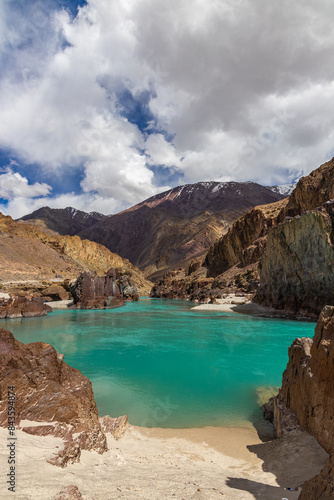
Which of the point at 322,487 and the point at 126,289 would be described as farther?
the point at 126,289

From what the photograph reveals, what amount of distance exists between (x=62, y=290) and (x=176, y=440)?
4591cm

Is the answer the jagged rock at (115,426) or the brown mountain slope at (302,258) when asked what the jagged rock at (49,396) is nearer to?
the jagged rock at (115,426)

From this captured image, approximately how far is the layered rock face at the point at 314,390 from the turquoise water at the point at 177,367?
1439mm

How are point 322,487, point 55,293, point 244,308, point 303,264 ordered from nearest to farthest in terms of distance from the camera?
point 322,487
point 303,264
point 244,308
point 55,293

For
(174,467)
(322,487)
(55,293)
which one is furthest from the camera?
(55,293)

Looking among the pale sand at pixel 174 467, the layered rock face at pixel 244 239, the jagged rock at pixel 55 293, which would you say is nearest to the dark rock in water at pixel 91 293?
the jagged rock at pixel 55 293

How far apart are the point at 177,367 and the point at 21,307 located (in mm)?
24070

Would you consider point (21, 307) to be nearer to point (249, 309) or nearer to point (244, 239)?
point (249, 309)

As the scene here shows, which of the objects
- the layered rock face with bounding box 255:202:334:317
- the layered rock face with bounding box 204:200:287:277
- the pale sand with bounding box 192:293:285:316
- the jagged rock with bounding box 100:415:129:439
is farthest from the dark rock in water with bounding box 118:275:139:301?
the jagged rock with bounding box 100:415:129:439

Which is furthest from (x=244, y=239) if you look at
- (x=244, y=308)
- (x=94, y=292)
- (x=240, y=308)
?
(x=94, y=292)

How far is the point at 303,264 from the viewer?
94.5 feet

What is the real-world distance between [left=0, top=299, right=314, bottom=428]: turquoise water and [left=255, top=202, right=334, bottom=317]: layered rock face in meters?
6.63

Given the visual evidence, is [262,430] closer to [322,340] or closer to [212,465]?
[212,465]

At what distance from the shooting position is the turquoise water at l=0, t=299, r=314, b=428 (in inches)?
298
